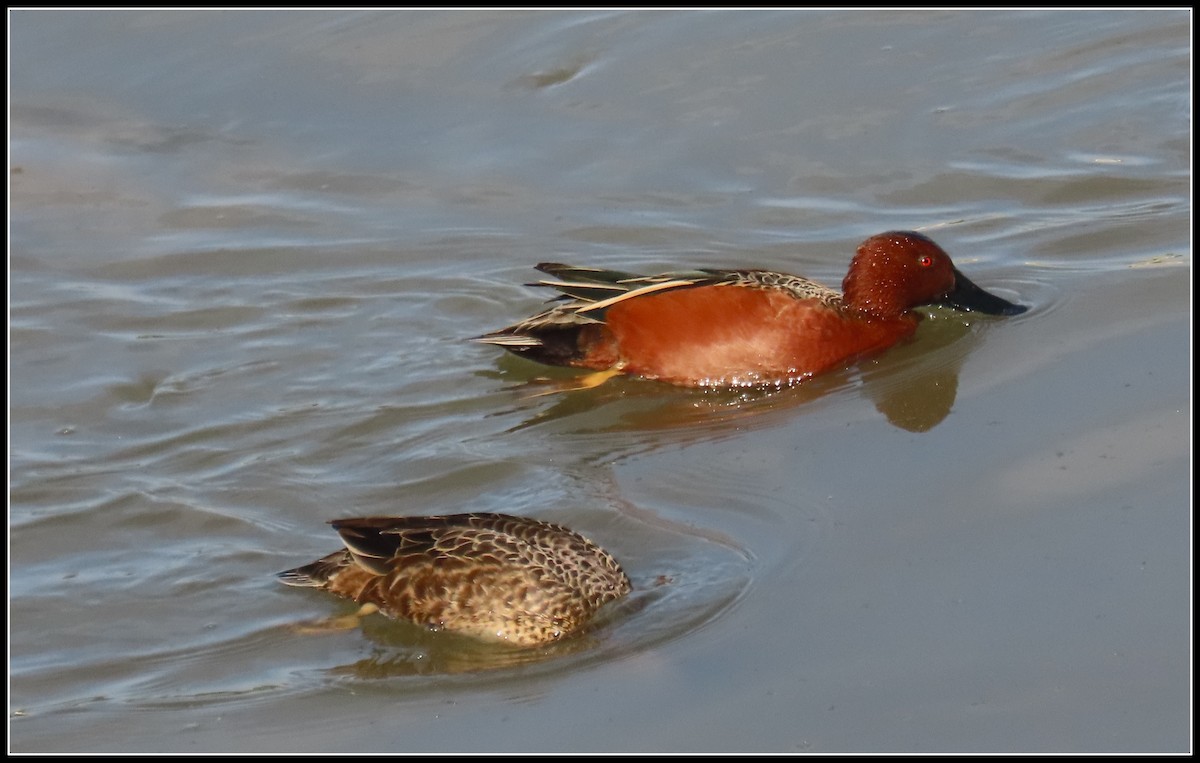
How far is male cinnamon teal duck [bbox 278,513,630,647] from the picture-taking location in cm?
629

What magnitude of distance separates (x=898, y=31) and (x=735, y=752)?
26.3 ft

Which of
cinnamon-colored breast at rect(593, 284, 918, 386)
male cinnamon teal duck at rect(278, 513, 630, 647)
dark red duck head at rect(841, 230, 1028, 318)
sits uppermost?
dark red duck head at rect(841, 230, 1028, 318)

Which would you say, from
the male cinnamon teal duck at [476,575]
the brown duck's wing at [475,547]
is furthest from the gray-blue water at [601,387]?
the brown duck's wing at [475,547]

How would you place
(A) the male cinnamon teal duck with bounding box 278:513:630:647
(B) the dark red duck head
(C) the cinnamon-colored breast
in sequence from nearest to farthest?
1. (A) the male cinnamon teal duck with bounding box 278:513:630:647
2. (C) the cinnamon-colored breast
3. (B) the dark red duck head

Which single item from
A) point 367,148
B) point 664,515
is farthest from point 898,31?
point 664,515

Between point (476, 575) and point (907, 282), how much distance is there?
3.45 meters

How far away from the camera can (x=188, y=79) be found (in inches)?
470

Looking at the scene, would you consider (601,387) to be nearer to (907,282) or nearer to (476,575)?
(907,282)

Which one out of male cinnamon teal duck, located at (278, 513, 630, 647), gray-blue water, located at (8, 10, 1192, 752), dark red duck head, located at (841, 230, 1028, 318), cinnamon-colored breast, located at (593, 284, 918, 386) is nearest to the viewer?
gray-blue water, located at (8, 10, 1192, 752)

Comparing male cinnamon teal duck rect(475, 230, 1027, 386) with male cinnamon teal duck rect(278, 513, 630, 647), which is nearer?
male cinnamon teal duck rect(278, 513, 630, 647)

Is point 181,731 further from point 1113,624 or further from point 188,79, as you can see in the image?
point 188,79

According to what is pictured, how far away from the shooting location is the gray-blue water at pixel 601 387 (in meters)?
5.76

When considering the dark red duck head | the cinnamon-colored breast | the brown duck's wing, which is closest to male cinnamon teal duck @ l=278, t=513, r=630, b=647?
the brown duck's wing

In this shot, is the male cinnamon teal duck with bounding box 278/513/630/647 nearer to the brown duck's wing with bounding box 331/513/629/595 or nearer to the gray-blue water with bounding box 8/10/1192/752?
the brown duck's wing with bounding box 331/513/629/595
